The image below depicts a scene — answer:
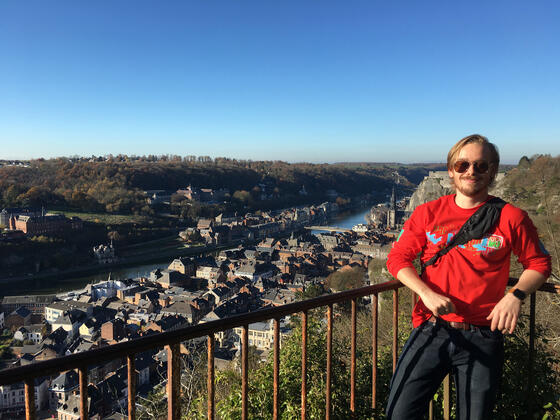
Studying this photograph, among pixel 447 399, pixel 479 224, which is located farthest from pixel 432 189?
pixel 479 224

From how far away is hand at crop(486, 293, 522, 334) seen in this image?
3.48ft

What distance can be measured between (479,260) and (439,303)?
0.17m

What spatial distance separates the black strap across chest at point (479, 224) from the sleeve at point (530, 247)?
7 centimetres

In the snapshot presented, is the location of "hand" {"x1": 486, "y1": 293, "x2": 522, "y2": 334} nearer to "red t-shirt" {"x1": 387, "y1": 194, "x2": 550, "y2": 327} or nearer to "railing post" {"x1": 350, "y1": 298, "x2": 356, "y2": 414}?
"red t-shirt" {"x1": 387, "y1": 194, "x2": 550, "y2": 327}

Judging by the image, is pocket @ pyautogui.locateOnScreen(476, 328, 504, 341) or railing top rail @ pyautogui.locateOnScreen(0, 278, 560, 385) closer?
railing top rail @ pyautogui.locateOnScreen(0, 278, 560, 385)

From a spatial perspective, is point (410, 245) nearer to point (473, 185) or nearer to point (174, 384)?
point (473, 185)

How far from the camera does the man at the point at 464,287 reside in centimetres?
110

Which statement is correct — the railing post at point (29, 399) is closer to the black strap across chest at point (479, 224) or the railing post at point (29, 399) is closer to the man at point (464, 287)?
the man at point (464, 287)

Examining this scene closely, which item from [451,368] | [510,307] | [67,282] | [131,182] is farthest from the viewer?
[131,182]

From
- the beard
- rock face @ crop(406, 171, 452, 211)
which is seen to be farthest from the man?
rock face @ crop(406, 171, 452, 211)

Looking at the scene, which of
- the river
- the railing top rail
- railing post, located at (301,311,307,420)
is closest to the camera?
the railing top rail

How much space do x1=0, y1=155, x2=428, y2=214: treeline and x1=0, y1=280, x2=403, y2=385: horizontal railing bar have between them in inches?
1775

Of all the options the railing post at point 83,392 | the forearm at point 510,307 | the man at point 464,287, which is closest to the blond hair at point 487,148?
the man at point 464,287

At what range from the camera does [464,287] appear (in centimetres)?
113
